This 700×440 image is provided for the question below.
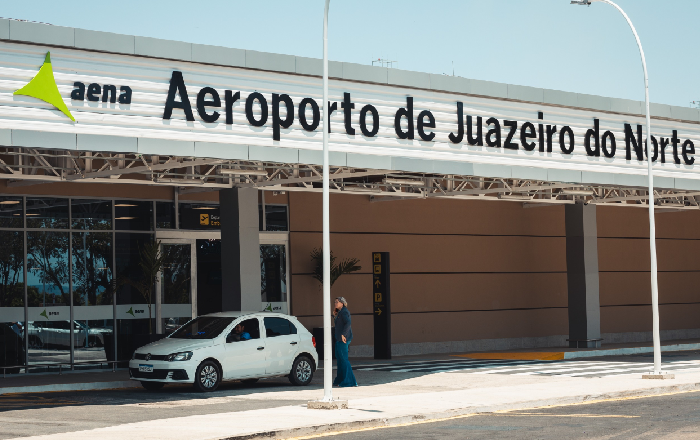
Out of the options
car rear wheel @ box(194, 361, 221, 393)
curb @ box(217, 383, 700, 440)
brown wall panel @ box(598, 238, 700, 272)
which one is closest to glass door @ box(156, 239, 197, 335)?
car rear wheel @ box(194, 361, 221, 393)

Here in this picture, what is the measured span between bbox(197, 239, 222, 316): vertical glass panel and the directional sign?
4.26 meters

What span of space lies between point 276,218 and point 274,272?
59.8 inches

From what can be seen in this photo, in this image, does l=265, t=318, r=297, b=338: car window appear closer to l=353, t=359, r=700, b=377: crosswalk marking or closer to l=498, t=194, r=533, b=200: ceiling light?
l=353, t=359, r=700, b=377: crosswalk marking

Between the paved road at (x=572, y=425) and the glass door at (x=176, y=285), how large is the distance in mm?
11825

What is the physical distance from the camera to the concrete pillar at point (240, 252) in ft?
67.7

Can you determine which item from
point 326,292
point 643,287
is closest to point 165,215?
point 326,292

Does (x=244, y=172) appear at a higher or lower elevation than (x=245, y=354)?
higher

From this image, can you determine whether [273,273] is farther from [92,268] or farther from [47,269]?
[47,269]

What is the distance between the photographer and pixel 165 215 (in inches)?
941

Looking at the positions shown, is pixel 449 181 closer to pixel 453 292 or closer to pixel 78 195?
pixel 453 292

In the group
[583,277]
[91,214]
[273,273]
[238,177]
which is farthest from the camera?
[583,277]

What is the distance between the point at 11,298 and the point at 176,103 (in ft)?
24.8

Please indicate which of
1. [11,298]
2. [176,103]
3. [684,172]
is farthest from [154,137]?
[684,172]

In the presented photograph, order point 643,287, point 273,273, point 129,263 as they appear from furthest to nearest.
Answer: point 643,287 → point 273,273 → point 129,263
